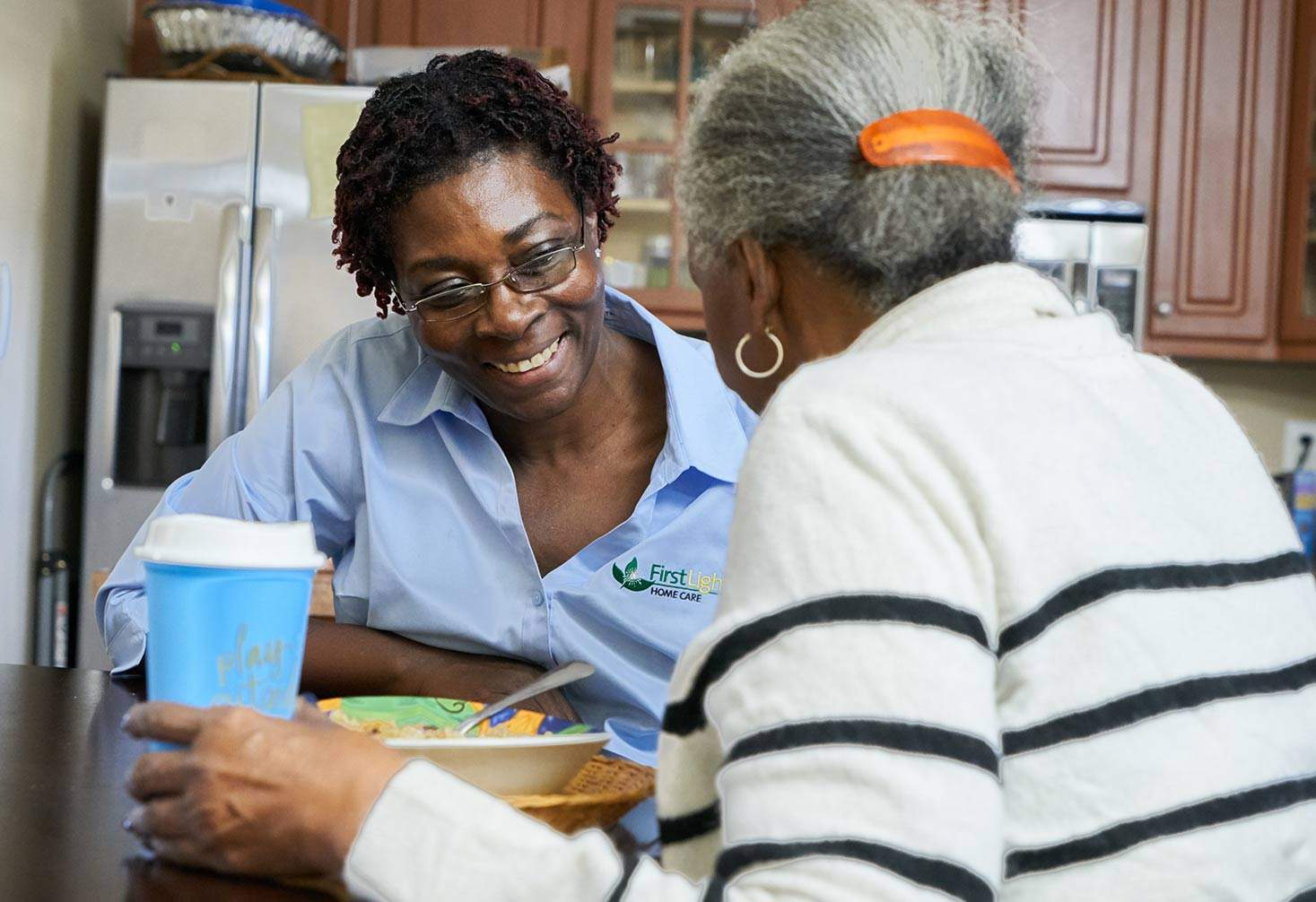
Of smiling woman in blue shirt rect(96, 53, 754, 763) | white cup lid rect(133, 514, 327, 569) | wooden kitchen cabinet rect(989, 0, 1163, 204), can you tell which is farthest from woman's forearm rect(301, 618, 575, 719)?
wooden kitchen cabinet rect(989, 0, 1163, 204)

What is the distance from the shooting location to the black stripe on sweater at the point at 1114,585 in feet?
1.95

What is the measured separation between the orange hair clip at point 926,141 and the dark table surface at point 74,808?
18.4 inches

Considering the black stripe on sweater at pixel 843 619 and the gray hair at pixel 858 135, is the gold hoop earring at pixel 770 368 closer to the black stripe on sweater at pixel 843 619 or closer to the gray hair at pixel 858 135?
the gray hair at pixel 858 135

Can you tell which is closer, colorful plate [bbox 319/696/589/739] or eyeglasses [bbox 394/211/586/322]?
colorful plate [bbox 319/696/589/739]

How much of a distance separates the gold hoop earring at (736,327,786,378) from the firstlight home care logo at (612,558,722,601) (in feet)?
1.51

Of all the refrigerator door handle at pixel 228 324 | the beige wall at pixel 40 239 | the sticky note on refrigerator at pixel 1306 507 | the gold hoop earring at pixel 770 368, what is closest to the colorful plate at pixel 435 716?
the gold hoop earring at pixel 770 368

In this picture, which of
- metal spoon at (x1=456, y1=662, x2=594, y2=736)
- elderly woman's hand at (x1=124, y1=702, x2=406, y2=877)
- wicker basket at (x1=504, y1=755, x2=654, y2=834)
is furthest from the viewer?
metal spoon at (x1=456, y1=662, x2=594, y2=736)

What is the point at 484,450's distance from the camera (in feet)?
4.60

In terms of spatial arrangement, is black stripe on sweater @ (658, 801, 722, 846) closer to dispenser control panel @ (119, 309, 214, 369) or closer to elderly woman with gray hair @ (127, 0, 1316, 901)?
elderly woman with gray hair @ (127, 0, 1316, 901)

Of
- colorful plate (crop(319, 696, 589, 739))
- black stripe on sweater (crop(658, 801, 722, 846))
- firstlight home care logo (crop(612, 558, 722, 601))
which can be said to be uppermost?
firstlight home care logo (crop(612, 558, 722, 601))

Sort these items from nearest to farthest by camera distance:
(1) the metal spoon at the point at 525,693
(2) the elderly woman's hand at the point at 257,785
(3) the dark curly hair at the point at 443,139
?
(2) the elderly woman's hand at the point at 257,785
(1) the metal spoon at the point at 525,693
(3) the dark curly hair at the point at 443,139

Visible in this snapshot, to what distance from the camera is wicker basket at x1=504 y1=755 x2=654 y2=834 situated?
2.50ft

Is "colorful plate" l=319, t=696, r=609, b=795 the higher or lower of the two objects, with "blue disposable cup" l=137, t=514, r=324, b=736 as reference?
lower

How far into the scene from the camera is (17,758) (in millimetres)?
929
